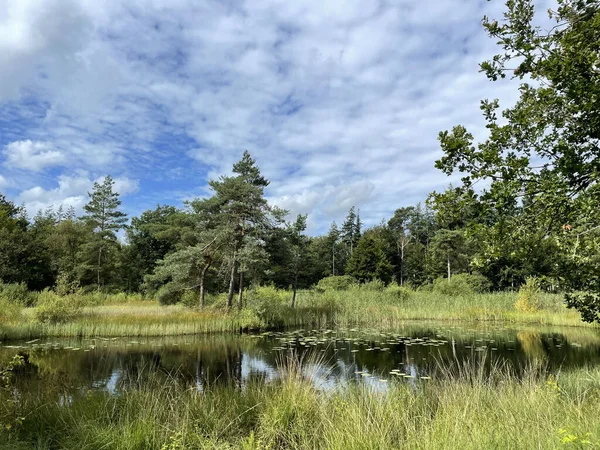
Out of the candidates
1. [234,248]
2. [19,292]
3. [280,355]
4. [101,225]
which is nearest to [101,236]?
[101,225]

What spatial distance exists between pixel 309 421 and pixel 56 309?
16.1m

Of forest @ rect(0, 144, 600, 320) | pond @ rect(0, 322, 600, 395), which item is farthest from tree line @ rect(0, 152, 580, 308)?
pond @ rect(0, 322, 600, 395)

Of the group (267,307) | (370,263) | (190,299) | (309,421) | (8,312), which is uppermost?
(370,263)

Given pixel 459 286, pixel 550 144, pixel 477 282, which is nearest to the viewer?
pixel 550 144

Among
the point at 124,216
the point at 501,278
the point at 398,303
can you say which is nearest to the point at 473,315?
the point at 398,303

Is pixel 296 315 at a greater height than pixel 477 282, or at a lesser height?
lesser

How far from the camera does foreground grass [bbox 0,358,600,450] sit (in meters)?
3.41

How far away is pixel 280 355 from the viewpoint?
13.3 meters

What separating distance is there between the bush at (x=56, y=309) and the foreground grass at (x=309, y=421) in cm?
1268

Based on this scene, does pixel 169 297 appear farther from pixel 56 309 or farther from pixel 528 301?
pixel 528 301

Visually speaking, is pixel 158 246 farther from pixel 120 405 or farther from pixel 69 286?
pixel 120 405

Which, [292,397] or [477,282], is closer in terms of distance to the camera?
[292,397]

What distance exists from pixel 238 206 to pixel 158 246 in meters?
20.7

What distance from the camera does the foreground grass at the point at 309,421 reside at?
341cm
